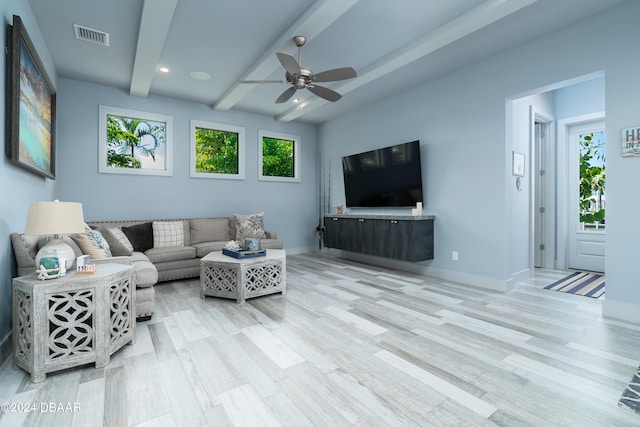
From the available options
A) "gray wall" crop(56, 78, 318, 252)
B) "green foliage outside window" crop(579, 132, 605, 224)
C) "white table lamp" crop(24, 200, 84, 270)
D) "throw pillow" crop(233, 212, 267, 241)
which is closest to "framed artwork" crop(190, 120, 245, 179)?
"gray wall" crop(56, 78, 318, 252)

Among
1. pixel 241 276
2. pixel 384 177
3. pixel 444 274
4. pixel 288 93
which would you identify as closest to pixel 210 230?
pixel 241 276

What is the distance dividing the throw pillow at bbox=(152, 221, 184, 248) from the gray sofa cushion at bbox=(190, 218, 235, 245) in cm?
25

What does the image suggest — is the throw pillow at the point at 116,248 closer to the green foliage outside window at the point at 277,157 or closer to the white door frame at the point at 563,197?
the green foliage outside window at the point at 277,157

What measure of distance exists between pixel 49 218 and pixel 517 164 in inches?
189

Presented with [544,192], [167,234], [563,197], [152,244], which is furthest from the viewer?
[544,192]

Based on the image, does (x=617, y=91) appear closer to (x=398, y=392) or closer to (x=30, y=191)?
(x=398, y=392)

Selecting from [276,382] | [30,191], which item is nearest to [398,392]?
[276,382]

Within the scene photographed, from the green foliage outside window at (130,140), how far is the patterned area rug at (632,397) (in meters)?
5.93

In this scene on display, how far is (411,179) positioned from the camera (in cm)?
467

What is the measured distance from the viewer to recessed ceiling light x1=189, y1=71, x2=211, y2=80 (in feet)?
13.7

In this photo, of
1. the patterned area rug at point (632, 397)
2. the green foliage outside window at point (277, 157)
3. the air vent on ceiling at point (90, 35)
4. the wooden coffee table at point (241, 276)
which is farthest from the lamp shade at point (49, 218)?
the green foliage outside window at point (277, 157)

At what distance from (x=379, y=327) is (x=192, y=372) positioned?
147 centimetres

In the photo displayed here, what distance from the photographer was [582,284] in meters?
4.00

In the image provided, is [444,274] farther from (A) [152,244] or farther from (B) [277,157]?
(A) [152,244]
